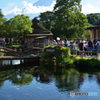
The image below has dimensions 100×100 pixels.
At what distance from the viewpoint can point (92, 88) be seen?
16.8m

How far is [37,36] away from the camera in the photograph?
164 ft

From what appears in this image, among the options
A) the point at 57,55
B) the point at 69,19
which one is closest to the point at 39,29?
the point at 69,19

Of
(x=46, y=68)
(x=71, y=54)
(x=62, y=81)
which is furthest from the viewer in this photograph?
(x=71, y=54)

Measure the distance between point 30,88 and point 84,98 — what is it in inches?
189

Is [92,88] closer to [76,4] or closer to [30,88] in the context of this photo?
[30,88]

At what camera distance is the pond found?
15.1m

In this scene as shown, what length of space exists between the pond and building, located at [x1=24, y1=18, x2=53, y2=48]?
1026 inches

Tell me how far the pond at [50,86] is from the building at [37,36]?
85.5 feet

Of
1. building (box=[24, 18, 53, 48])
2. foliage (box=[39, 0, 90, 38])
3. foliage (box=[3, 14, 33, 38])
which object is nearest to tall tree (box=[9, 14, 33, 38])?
foliage (box=[3, 14, 33, 38])

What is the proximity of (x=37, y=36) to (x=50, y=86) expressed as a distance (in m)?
33.0

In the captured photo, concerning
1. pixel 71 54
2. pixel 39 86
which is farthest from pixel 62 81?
pixel 71 54

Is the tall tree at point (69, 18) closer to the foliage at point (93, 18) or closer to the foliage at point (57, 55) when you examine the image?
the foliage at point (57, 55)

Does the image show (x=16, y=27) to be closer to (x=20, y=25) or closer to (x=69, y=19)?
(x=20, y=25)

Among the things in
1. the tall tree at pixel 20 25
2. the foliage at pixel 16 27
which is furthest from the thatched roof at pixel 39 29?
the foliage at pixel 16 27
